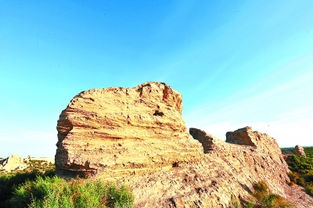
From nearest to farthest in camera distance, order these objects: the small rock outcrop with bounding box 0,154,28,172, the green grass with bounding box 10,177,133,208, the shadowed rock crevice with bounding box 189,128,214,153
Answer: the green grass with bounding box 10,177,133,208
the shadowed rock crevice with bounding box 189,128,214,153
the small rock outcrop with bounding box 0,154,28,172

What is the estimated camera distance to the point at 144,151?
14211mm

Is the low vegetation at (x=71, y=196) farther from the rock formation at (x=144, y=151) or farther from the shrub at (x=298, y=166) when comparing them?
the shrub at (x=298, y=166)

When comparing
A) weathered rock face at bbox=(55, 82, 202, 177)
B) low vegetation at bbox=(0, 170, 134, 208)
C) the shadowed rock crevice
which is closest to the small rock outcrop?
the shadowed rock crevice

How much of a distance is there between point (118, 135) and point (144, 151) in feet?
5.86

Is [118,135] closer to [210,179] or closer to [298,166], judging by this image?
[210,179]

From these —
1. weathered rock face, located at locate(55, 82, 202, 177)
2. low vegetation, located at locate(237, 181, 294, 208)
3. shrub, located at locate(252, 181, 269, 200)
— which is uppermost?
weathered rock face, located at locate(55, 82, 202, 177)

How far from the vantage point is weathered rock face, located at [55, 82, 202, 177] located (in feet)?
40.8

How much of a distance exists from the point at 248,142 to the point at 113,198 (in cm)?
2146

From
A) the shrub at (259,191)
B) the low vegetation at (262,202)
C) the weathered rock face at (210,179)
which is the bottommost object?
the low vegetation at (262,202)

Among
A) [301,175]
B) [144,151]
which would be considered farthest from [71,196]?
[301,175]

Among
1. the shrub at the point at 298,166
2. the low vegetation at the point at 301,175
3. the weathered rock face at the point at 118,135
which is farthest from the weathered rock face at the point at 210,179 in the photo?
the shrub at the point at 298,166

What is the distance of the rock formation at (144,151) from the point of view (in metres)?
12.5

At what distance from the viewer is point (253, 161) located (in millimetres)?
23391

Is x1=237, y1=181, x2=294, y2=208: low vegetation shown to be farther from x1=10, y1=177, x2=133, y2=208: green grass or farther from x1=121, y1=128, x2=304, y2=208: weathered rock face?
x1=10, y1=177, x2=133, y2=208: green grass
